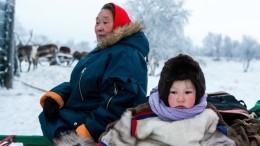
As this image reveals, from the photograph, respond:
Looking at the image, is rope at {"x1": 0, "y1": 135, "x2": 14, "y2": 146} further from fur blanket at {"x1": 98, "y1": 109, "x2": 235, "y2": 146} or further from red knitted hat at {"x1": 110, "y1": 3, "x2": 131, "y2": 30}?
red knitted hat at {"x1": 110, "y1": 3, "x2": 131, "y2": 30}

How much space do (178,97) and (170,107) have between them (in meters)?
0.08

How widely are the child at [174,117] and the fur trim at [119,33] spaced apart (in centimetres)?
45

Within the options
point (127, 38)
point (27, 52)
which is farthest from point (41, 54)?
point (127, 38)

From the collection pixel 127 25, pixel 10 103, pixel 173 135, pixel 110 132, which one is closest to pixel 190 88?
pixel 173 135

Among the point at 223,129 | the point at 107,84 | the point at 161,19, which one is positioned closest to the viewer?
the point at 223,129

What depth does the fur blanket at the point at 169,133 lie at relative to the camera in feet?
6.74

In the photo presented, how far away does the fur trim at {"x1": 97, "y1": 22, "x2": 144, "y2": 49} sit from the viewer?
2.56 metres

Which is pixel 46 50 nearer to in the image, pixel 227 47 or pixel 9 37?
pixel 9 37

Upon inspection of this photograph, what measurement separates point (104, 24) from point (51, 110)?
73cm

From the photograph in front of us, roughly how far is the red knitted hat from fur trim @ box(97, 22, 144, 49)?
7 centimetres

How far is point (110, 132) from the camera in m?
A: 2.16

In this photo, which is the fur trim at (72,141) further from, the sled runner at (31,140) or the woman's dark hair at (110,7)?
the woman's dark hair at (110,7)

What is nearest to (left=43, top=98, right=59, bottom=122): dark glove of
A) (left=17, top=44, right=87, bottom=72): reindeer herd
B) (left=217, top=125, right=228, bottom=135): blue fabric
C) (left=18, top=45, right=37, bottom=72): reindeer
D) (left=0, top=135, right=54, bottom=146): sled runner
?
(left=0, top=135, right=54, bottom=146): sled runner

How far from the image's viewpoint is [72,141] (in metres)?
2.40
